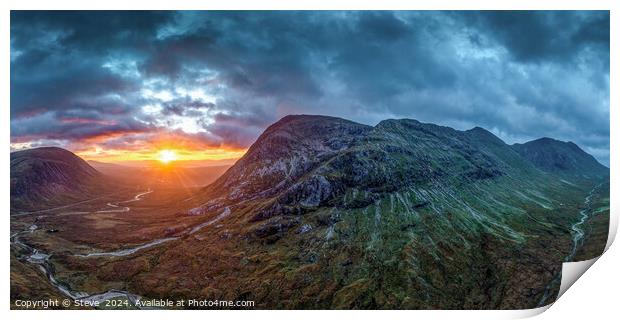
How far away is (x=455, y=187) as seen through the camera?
547 ft

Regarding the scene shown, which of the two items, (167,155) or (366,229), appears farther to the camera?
(366,229)

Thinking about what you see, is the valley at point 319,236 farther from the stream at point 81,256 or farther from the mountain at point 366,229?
the mountain at point 366,229

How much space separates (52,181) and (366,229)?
483 ft

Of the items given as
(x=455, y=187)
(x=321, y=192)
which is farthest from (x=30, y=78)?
(x=455, y=187)

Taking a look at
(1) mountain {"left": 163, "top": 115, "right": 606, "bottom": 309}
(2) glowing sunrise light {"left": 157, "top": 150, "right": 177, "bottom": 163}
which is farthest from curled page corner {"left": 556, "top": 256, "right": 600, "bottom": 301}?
(2) glowing sunrise light {"left": 157, "top": 150, "right": 177, "bottom": 163}

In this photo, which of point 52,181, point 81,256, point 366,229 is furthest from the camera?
point 52,181

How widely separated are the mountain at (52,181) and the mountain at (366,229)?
177 feet

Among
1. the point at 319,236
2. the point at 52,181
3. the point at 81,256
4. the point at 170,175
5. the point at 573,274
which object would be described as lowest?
the point at 81,256

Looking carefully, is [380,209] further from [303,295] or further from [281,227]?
[303,295]

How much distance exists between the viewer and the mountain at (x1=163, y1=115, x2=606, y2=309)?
89188 millimetres

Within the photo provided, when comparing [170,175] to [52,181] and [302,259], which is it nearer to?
[52,181]

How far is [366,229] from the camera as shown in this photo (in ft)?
401

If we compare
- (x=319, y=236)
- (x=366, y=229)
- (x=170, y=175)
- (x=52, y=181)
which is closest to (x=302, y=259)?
(x=319, y=236)

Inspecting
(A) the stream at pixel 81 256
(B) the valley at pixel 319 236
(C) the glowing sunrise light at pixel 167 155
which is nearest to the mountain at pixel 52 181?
(B) the valley at pixel 319 236
